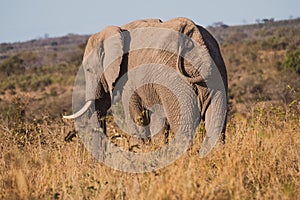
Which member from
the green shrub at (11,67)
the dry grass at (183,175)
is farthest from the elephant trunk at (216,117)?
the green shrub at (11,67)

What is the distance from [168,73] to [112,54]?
865 mm

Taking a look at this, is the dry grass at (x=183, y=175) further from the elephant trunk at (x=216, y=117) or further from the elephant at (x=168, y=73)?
the elephant at (x=168, y=73)

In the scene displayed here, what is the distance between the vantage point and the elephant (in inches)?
224

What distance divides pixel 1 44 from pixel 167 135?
353ft

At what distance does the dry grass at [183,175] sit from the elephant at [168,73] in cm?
36

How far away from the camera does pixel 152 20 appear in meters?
6.37

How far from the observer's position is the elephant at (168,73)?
5691 millimetres

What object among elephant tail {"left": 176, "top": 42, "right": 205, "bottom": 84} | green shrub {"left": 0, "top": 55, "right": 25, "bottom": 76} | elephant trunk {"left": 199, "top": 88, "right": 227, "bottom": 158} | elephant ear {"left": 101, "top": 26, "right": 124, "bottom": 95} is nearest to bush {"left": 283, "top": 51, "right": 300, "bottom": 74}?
elephant ear {"left": 101, "top": 26, "right": 124, "bottom": 95}

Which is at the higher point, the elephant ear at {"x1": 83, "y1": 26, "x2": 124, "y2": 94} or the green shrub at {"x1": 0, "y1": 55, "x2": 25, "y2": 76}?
the elephant ear at {"x1": 83, "y1": 26, "x2": 124, "y2": 94}

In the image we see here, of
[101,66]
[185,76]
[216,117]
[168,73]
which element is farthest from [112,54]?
[216,117]

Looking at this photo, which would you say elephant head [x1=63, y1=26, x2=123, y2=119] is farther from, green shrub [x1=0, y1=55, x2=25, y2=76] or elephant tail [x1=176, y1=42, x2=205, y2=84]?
green shrub [x1=0, y1=55, x2=25, y2=76]

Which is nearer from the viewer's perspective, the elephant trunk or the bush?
the elephant trunk

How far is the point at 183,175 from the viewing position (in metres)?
4.05

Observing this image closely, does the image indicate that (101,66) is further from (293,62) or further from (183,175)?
(293,62)
